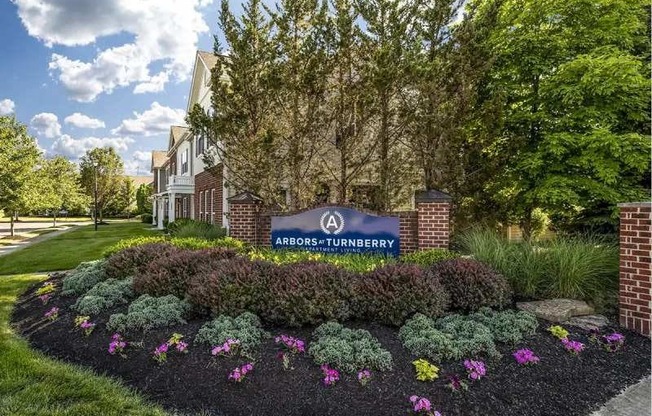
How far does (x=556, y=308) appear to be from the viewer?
17.5ft

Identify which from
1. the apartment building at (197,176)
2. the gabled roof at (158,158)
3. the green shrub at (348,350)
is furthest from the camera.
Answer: the gabled roof at (158,158)

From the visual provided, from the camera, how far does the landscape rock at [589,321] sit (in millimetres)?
5113

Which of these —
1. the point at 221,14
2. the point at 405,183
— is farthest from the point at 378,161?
the point at 221,14

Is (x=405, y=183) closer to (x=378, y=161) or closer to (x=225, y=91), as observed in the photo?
(x=378, y=161)

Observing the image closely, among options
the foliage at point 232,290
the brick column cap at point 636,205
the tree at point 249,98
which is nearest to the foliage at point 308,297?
the foliage at point 232,290

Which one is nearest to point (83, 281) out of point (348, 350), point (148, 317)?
point (148, 317)

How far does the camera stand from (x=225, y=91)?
956cm

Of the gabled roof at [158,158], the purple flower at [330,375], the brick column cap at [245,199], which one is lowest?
the purple flower at [330,375]

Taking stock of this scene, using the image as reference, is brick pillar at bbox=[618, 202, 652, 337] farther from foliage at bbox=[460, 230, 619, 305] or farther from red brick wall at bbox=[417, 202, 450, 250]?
red brick wall at bbox=[417, 202, 450, 250]

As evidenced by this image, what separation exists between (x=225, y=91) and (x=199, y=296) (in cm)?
577

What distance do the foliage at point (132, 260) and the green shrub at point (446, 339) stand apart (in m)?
4.51

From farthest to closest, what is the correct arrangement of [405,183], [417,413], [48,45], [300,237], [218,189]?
[218,189] → [48,45] → [405,183] → [300,237] → [417,413]

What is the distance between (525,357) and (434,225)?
4.11m

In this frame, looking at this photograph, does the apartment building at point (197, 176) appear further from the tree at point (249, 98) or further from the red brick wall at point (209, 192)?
the tree at point (249, 98)
